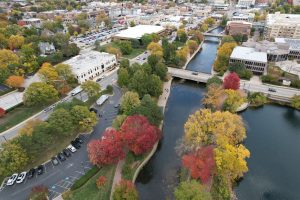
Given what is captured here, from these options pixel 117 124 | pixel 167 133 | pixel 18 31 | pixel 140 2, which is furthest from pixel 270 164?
pixel 140 2

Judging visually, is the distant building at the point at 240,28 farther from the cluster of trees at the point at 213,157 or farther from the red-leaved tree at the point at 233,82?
the cluster of trees at the point at 213,157

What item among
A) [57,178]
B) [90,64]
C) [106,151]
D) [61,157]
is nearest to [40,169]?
[61,157]

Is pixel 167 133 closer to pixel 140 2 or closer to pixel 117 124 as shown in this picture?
pixel 117 124

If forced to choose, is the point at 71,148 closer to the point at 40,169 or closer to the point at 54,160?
the point at 54,160

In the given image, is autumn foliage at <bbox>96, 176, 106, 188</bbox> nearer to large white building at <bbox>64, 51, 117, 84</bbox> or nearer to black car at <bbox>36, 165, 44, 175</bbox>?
black car at <bbox>36, 165, 44, 175</bbox>

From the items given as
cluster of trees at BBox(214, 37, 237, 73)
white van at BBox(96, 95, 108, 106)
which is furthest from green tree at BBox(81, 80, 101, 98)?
cluster of trees at BBox(214, 37, 237, 73)
